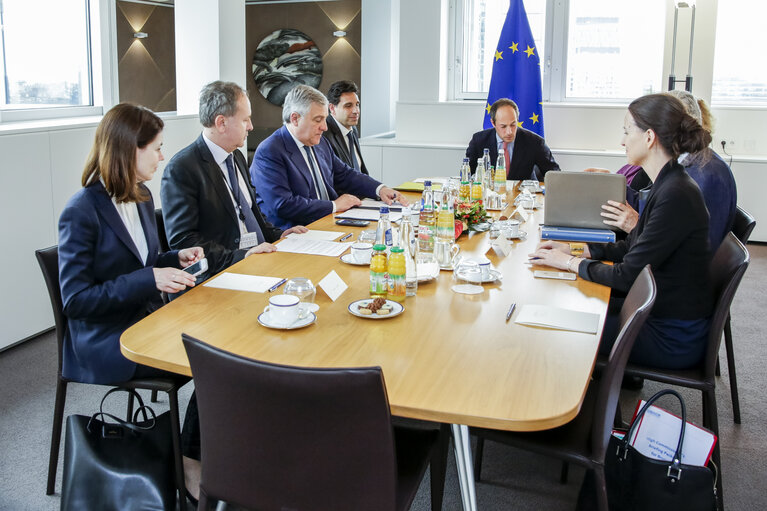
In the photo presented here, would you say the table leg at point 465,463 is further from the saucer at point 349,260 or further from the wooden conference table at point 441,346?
the saucer at point 349,260

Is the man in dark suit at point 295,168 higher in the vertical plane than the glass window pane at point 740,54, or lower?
lower

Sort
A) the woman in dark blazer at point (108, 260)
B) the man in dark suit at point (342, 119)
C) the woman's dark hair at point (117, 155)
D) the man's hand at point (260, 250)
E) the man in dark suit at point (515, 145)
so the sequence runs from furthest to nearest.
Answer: the man in dark suit at point (515, 145)
the man in dark suit at point (342, 119)
the man's hand at point (260, 250)
the woman's dark hair at point (117, 155)
the woman in dark blazer at point (108, 260)

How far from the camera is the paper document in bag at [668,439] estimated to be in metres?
2.12

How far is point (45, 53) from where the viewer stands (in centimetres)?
455

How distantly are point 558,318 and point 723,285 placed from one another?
74 cm

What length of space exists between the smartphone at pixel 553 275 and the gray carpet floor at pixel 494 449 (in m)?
0.71

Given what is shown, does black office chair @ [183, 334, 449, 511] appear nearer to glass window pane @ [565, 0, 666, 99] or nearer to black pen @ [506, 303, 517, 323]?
black pen @ [506, 303, 517, 323]

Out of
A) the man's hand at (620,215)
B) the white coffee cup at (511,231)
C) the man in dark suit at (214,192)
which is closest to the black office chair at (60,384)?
the man in dark suit at (214,192)

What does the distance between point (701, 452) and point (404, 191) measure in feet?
9.34

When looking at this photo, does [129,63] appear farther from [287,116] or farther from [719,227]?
[719,227]

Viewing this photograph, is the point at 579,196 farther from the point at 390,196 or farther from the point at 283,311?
the point at 283,311

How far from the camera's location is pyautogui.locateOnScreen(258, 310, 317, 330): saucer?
1.96 metres

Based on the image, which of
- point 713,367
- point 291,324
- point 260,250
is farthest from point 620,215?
point 291,324

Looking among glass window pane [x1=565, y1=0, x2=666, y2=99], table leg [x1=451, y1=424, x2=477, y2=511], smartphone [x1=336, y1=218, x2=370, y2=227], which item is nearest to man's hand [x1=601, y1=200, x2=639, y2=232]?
smartphone [x1=336, y1=218, x2=370, y2=227]
